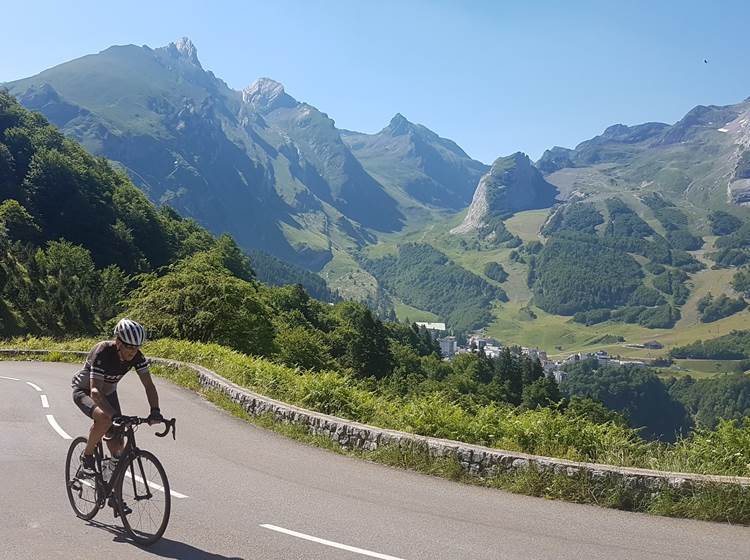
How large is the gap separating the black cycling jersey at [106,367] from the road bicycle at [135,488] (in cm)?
60

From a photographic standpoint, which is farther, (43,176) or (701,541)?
(43,176)

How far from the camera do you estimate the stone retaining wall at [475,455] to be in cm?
932

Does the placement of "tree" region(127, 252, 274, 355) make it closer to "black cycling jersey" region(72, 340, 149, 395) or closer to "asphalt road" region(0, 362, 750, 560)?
"asphalt road" region(0, 362, 750, 560)

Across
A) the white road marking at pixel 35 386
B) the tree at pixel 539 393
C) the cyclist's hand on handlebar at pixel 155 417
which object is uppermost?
the cyclist's hand on handlebar at pixel 155 417

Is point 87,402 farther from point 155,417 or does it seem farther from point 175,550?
point 175,550

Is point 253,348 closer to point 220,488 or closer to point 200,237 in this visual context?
point 220,488

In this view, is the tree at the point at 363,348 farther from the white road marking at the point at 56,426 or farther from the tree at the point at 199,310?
the white road marking at the point at 56,426

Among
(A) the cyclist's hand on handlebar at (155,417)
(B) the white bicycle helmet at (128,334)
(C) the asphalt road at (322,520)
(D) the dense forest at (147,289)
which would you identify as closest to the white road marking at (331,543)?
(C) the asphalt road at (322,520)

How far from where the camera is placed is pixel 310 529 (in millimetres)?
8039

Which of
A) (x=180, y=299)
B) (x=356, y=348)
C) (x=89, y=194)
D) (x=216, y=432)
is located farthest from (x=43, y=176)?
(x=216, y=432)

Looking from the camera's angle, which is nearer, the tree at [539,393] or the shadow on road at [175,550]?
the shadow on road at [175,550]

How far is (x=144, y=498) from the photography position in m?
7.70

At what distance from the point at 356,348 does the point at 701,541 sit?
93.0 m

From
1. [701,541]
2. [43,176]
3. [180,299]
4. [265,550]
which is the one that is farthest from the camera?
[43,176]
